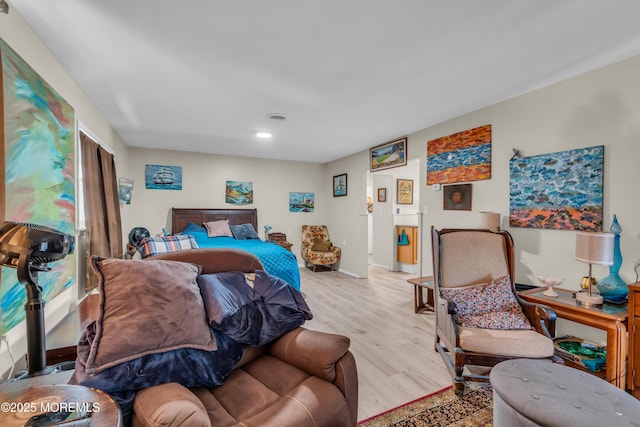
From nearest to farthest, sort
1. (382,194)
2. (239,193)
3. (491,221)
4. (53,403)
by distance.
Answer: (53,403) < (491,221) < (239,193) < (382,194)

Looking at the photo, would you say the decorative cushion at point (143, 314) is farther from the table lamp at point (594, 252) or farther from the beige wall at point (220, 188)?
the beige wall at point (220, 188)

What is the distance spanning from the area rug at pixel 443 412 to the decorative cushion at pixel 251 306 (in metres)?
0.81

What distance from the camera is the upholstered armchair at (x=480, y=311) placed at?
2.02 meters

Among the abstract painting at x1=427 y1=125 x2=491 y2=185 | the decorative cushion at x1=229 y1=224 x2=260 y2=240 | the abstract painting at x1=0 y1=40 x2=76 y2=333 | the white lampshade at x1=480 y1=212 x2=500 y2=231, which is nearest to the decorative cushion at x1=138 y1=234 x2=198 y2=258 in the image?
the abstract painting at x1=0 y1=40 x2=76 y2=333

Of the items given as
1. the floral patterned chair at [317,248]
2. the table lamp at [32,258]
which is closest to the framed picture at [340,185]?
the floral patterned chair at [317,248]

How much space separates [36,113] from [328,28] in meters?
1.99

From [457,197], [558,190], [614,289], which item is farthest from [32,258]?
[457,197]

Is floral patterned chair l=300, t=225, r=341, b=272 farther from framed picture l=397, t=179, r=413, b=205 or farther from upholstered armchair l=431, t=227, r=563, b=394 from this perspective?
upholstered armchair l=431, t=227, r=563, b=394

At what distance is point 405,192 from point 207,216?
433 cm

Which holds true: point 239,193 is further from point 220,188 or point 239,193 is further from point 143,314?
point 143,314

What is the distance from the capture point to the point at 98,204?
322 centimetres

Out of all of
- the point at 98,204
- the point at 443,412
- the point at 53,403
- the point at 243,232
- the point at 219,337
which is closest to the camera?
the point at 53,403

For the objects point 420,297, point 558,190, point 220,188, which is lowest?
point 420,297

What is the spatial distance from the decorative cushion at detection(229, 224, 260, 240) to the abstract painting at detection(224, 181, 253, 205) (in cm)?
72
